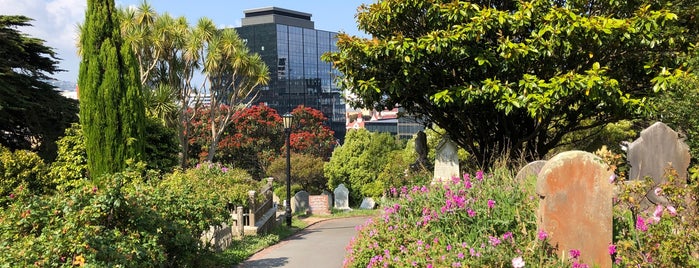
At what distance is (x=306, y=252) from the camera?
36.1 ft

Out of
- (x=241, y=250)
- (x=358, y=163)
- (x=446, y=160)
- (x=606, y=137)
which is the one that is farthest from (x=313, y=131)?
(x=446, y=160)

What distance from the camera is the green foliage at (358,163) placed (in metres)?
33.3

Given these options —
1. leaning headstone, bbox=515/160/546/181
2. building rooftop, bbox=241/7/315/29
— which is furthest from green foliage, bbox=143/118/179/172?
building rooftop, bbox=241/7/315/29

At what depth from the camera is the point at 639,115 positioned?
9930mm

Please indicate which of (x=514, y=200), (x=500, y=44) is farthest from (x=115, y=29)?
(x=514, y=200)

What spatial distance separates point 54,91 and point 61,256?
63.9 ft

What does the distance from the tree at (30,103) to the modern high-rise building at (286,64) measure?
8710 centimetres

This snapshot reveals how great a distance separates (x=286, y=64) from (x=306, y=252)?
10607 cm

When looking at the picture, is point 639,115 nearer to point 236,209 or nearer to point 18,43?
point 236,209

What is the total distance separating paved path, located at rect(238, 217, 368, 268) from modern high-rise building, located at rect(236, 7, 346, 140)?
314 ft

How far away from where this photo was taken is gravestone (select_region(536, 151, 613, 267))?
5449 mm

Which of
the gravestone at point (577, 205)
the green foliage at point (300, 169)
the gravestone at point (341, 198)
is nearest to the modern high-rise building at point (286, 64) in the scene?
the green foliage at point (300, 169)

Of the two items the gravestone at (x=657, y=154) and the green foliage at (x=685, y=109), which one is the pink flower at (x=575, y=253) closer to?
the gravestone at (x=657, y=154)

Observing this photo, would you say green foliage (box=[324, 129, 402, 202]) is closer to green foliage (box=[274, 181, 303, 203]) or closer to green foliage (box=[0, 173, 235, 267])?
green foliage (box=[274, 181, 303, 203])
